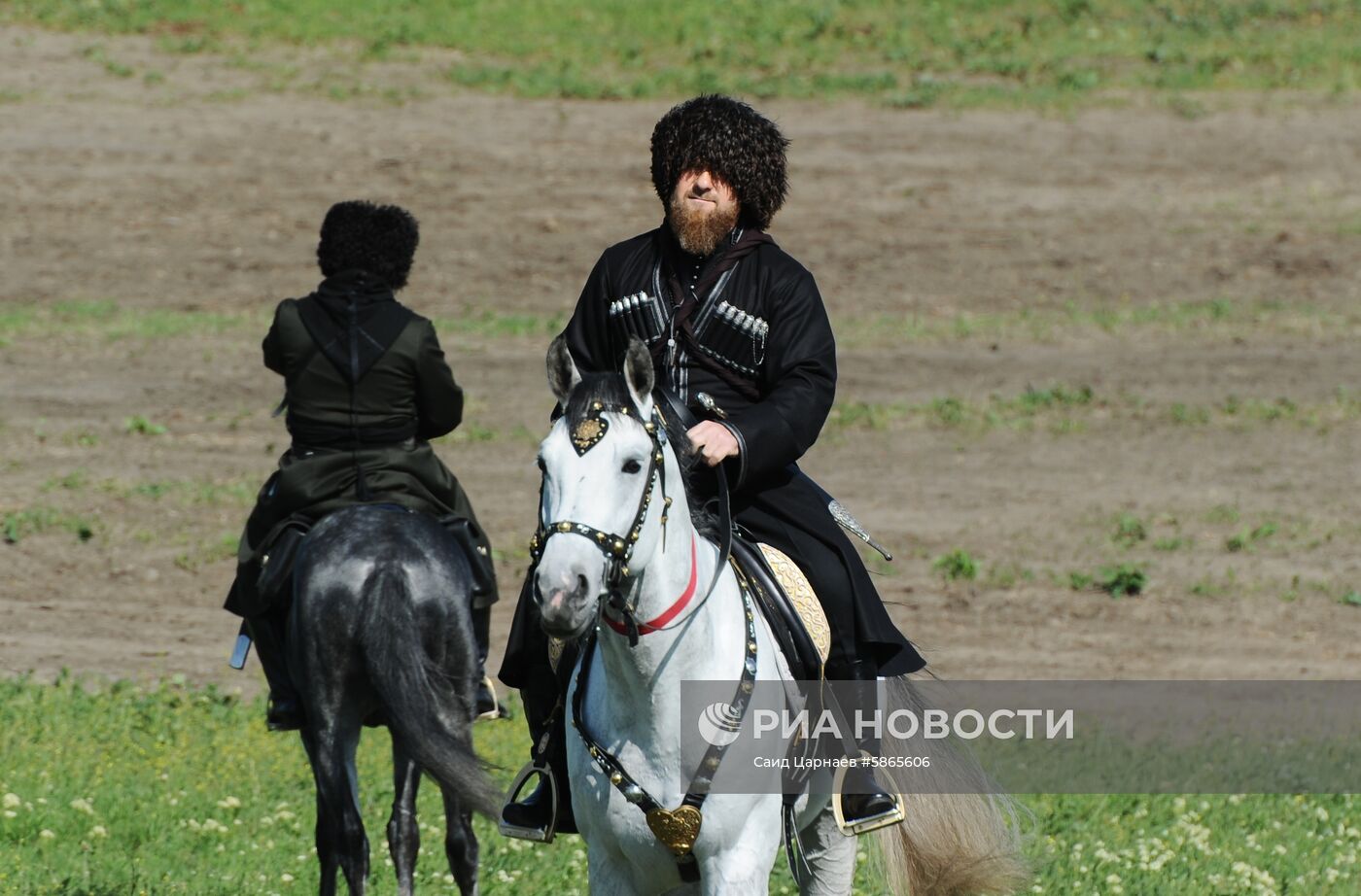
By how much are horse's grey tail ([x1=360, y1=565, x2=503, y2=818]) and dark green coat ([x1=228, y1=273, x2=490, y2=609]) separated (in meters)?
0.75

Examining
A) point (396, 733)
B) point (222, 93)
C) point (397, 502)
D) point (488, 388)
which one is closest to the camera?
point (396, 733)

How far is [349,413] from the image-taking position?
8.97m

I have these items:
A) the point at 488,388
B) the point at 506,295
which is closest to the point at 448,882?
the point at 488,388

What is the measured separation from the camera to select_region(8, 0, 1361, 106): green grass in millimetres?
26312

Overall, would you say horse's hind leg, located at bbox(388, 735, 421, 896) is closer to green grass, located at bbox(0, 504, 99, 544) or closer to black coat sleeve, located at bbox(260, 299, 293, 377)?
black coat sleeve, located at bbox(260, 299, 293, 377)

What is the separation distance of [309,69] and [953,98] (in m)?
9.20

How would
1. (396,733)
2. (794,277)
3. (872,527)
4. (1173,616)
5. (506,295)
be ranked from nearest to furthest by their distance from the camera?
(794,277) < (396,733) < (1173,616) < (872,527) < (506,295)

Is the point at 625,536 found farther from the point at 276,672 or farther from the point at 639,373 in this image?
the point at 276,672

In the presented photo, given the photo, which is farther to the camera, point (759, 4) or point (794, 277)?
point (759, 4)

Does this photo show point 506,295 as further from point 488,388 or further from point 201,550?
point 201,550

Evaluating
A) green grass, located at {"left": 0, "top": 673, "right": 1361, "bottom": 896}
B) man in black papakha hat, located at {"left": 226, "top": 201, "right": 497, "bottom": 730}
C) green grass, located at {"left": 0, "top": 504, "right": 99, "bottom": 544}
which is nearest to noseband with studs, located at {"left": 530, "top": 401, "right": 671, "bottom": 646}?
green grass, located at {"left": 0, "top": 673, "right": 1361, "bottom": 896}

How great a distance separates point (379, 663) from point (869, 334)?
510 inches

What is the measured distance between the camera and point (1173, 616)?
48.0 feet

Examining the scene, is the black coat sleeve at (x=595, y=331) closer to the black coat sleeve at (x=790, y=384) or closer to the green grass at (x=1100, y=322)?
the black coat sleeve at (x=790, y=384)
